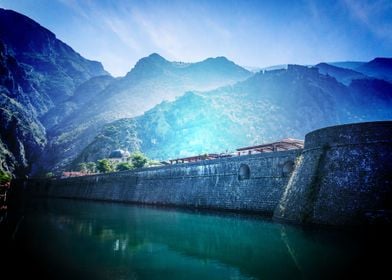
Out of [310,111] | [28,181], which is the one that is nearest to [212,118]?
[310,111]

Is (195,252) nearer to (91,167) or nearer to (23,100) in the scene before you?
(91,167)

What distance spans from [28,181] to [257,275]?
78176 millimetres

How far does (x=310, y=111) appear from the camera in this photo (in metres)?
133

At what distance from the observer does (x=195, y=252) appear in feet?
38.1

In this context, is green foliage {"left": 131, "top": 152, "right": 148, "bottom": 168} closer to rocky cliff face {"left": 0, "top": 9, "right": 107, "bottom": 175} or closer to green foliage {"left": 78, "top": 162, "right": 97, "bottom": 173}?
green foliage {"left": 78, "top": 162, "right": 97, "bottom": 173}

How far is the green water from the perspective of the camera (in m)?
8.61

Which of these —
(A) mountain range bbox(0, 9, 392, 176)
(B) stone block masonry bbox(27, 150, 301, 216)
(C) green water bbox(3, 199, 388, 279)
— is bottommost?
(C) green water bbox(3, 199, 388, 279)

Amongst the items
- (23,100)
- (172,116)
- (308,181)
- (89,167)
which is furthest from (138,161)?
(23,100)

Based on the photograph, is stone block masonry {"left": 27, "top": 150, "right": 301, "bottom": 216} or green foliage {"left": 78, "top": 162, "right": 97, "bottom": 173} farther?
green foliage {"left": 78, "top": 162, "right": 97, "bottom": 173}

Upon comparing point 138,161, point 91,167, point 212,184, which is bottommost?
point 212,184

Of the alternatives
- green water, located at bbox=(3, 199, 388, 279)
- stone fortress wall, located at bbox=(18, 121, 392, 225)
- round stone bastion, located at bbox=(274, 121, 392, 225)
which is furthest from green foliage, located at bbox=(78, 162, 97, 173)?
round stone bastion, located at bbox=(274, 121, 392, 225)

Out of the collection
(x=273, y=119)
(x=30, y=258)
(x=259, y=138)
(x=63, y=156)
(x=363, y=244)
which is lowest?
(x=30, y=258)

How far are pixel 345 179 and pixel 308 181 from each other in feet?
7.28

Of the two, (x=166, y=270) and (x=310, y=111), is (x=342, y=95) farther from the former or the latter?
(x=166, y=270)
